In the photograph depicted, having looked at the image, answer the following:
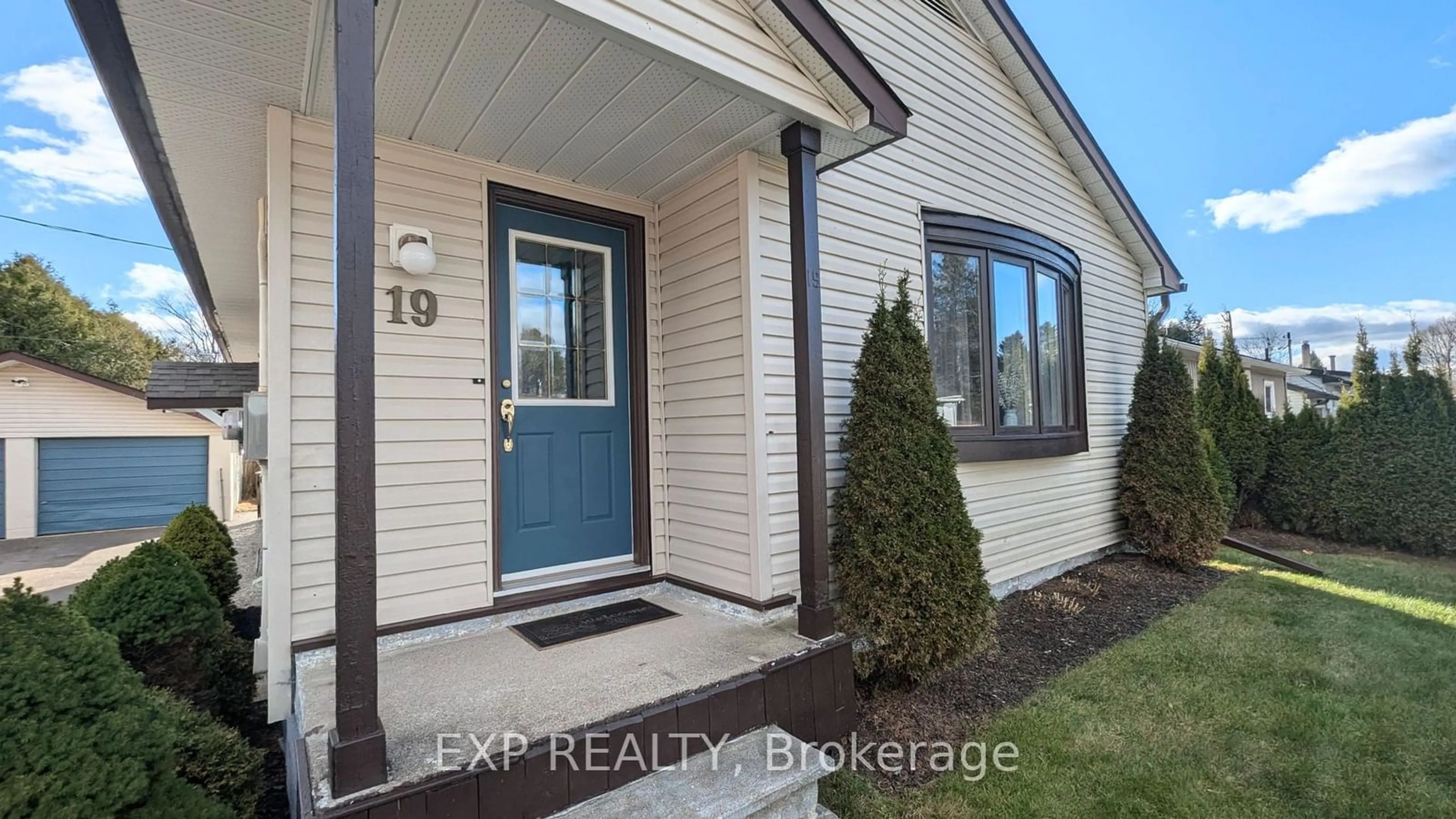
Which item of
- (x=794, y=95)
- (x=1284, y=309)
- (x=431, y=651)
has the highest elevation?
(x=1284, y=309)

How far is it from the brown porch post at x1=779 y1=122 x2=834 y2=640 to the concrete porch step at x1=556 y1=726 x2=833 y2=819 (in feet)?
2.10

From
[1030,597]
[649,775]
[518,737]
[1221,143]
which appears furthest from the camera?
[1221,143]

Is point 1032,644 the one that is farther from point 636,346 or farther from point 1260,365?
point 1260,365

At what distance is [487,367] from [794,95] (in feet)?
6.09

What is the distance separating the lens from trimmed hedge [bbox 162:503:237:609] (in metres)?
4.19

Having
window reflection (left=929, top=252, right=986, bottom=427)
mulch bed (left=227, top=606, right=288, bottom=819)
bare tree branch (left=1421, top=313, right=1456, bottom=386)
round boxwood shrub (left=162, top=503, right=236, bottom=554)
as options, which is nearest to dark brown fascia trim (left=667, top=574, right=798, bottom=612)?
mulch bed (left=227, top=606, right=288, bottom=819)

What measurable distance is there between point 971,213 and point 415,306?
388cm

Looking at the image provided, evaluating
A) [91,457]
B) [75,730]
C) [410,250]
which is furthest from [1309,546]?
[91,457]

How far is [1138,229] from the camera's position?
621cm

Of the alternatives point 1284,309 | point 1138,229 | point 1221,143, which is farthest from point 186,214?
point 1284,309

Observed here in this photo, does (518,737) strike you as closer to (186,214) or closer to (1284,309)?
(186,214)

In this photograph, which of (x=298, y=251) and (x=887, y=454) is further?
(x=887, y=454)

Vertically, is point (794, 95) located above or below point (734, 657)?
above

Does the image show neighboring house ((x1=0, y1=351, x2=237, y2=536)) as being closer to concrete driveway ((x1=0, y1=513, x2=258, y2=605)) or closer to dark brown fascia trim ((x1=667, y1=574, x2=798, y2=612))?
concrete driveway ((x1=0, y1=513, x2=258, y2=605))
